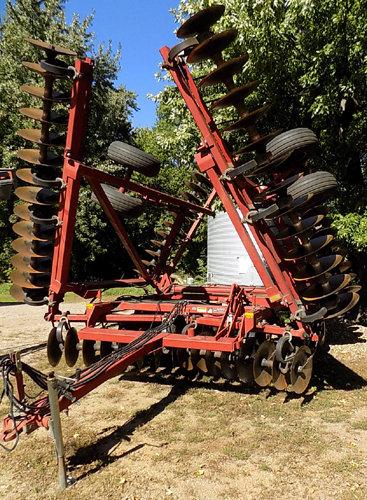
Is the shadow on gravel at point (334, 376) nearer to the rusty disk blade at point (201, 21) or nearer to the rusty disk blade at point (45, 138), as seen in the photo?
the rusty disk blade at point (201, 21)

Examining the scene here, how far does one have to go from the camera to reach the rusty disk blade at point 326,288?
19.1 ft

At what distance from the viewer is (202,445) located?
429 centimetres

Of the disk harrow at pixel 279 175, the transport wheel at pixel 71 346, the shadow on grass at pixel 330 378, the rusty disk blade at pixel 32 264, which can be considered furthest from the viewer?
the rusty disk blade at pixel 32 264

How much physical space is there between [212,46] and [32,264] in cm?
386

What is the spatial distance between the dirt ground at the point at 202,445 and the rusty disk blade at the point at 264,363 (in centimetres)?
33

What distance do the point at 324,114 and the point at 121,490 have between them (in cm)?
728

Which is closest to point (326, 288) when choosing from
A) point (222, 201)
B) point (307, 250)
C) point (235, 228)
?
point (307, 250)

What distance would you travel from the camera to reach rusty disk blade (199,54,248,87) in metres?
5.27

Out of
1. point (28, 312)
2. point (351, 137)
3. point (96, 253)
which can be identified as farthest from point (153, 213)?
point (351, 137)

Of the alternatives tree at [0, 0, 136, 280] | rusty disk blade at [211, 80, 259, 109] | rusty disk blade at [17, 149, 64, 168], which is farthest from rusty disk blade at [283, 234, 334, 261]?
tree at [0, 0, 136, 280]

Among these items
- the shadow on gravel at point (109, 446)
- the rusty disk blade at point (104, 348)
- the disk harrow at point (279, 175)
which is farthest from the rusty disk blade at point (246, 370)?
the rusty disk blade at point (104, 348)

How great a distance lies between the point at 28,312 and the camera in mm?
13398

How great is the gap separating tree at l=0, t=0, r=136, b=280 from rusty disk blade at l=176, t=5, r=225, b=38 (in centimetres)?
1438

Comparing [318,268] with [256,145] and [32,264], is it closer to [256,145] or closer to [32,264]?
[256,145]
